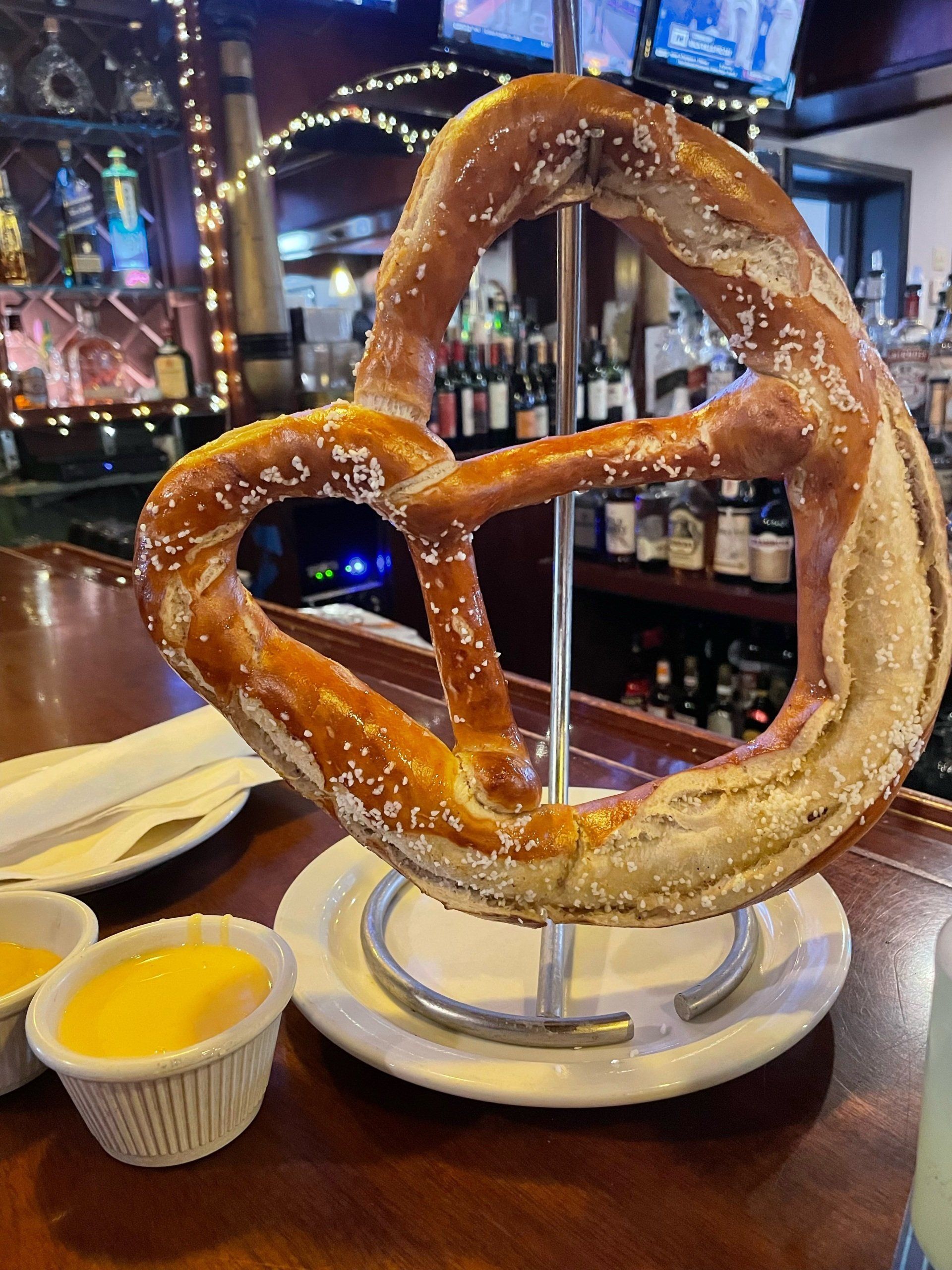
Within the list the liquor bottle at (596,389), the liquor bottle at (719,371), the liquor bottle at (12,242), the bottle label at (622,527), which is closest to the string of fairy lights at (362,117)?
the liquor bottle at (12,242)

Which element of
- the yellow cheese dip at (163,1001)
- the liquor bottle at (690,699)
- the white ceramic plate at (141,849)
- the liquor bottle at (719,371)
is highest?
the liquor bottle at (719,371)

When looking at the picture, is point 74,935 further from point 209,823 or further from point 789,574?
point 789,574

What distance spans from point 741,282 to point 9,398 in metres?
3.10

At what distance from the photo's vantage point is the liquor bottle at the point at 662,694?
2.05 m

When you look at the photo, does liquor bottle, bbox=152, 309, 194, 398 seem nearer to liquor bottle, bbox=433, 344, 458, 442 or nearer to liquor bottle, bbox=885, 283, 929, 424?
liquor bottle, bbox=433, 344, 458, 442

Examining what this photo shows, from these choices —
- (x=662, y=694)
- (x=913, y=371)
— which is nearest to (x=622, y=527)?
(x=662, y=694)

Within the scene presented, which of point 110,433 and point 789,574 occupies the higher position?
point 110,433

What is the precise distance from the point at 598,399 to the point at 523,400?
0.39 m

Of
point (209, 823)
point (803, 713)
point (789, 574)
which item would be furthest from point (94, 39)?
point (803, 713)

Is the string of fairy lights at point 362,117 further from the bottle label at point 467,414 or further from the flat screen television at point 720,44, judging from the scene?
the bottle label at point 467,414

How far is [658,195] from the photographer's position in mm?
468

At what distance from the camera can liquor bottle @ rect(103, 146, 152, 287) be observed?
3.11 meters

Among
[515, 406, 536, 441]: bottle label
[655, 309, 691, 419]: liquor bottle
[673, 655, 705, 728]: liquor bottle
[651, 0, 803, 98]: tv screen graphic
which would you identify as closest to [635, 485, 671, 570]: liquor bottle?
[673, 655, 705, 728]: liquor bottle

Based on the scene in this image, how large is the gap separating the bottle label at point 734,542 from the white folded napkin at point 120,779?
1233 millimetres
